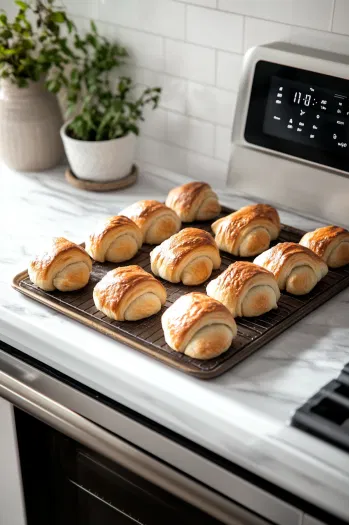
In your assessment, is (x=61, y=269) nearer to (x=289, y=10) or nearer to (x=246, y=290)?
(x=246, y=290)

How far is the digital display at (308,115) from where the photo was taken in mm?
1510

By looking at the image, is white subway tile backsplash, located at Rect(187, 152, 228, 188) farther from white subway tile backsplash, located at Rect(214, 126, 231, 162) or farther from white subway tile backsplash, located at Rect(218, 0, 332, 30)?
white subway tile backsplash, located at Rect(218, 0, 332, 30)

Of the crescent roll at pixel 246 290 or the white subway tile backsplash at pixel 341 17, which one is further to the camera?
the white subway tile backsplash at pixel 341 17

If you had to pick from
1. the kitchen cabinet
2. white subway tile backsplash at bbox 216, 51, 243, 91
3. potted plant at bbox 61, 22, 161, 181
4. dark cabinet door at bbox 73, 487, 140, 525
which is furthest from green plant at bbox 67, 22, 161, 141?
dark cabinet door at bbox 73, 487, 140, 525

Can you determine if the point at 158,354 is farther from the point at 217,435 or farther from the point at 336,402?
the point at 336,402

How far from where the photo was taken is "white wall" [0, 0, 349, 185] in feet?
5.26

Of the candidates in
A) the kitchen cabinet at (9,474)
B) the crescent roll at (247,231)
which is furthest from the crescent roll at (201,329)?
the kitchen cabinet at (9,474)

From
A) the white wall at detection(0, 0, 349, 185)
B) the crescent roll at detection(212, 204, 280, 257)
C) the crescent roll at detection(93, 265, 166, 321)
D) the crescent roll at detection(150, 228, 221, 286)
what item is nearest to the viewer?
the crescent roll at detection(93, 265, 166, 321)

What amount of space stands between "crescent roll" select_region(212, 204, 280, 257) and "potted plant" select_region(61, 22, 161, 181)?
409 mm

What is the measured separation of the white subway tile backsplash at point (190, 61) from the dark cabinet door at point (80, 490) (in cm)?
88

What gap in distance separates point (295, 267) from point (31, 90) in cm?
89

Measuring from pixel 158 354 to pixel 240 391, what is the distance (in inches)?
5.7

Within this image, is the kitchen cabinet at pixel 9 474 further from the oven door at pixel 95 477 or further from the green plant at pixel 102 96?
the green plant at pixel 102 96

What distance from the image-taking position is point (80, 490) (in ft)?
4.64
